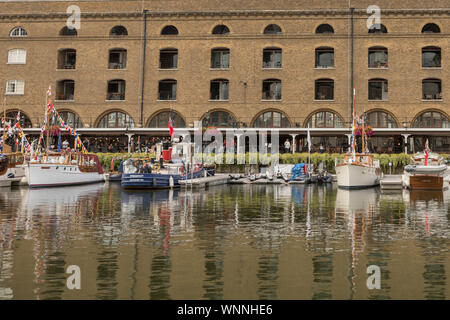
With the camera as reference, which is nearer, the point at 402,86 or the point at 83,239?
the point at 83,239

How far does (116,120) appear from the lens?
4844cm

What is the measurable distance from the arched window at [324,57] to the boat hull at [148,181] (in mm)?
23452

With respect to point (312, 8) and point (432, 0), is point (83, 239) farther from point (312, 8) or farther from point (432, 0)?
point (432, 0)

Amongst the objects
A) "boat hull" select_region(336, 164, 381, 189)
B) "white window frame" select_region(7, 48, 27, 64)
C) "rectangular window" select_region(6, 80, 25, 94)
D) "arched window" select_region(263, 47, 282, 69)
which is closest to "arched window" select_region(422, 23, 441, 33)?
"arched window" select_region(263, 47, 282, 69)

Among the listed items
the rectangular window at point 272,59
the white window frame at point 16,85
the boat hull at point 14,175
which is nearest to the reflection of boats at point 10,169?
the boat hull at point 14,175

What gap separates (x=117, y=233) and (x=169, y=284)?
17.5ft

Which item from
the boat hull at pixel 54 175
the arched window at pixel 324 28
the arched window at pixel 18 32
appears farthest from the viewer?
the arched window at pixel 18 32

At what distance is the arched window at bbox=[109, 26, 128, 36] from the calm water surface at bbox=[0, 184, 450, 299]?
33.5 meters

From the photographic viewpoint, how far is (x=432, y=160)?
102 feet

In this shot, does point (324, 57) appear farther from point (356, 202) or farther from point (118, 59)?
point (356, 202)

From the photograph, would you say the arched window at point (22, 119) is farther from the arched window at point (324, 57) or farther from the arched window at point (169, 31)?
the arched window at point (324, 57)

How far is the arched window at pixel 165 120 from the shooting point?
4784cm

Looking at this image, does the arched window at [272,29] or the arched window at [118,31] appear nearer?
the arched window at [272,29]
